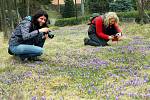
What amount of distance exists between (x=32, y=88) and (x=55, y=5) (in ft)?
209

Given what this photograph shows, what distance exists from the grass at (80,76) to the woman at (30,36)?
34 cm

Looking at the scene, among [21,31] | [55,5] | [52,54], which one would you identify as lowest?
[55,5]

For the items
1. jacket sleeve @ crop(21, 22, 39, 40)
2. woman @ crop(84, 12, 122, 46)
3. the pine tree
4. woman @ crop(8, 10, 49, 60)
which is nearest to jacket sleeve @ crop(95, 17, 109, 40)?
woman @ crop(84, 12, 122, 46)

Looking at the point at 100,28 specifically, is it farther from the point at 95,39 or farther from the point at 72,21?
the point at 72,21

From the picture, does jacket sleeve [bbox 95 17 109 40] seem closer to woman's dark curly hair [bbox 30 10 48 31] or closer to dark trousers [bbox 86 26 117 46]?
dark trousers [bbox 86 26 117 46]

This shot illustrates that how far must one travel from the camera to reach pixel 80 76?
10977 millimetres

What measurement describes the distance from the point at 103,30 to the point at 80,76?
20.7 ft

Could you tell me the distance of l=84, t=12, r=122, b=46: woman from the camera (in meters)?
15.7

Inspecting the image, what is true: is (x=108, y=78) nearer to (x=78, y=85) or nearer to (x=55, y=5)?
(x=78, y=85)

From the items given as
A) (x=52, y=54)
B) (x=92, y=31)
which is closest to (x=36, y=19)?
(x=52, y=54)

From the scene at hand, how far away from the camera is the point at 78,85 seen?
9.91m

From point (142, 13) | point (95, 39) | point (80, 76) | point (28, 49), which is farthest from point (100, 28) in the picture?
point (142, 13)

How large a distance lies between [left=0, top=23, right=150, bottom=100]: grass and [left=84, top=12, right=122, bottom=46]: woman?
40.0 inches

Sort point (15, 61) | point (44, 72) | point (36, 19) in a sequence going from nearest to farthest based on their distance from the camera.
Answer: point (44, 72)
point (36, 19)
point (15, 61)
